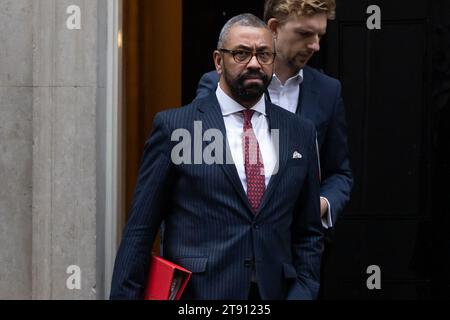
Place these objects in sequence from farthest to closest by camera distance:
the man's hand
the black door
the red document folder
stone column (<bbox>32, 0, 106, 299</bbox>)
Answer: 1. the black door
2. stone column (<bbox>32, 0, 106, 299</bbox>)
3. the man's hand
4. the red document folder

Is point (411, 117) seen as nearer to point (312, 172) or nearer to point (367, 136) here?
point (367, 136)

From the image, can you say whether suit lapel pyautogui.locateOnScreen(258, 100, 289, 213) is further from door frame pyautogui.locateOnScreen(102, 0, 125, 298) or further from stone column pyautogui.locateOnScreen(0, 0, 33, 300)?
stone column pyautogui.locateOnScreen(0, 0, 33, 300)

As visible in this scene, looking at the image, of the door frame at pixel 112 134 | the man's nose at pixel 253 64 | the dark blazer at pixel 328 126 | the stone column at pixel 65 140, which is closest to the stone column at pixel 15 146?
the stone column at pixel 65 140

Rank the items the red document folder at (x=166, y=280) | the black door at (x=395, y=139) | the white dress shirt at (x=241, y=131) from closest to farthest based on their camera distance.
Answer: the red document folder at (x=166, y=280) → the white dress shirt at (x=241, y=131) → the black door at (x=395, y=139)

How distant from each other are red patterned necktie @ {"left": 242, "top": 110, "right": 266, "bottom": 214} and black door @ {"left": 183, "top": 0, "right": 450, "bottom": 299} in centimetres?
230

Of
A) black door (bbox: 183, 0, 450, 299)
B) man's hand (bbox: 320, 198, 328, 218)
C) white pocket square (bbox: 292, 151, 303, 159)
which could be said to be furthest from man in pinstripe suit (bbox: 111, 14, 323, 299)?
black door (bbox: 183, 0, 450, 299)

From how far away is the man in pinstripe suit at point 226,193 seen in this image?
468cm

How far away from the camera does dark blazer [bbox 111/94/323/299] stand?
4.68 meters

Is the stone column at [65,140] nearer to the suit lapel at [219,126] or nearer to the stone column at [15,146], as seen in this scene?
the stone column at [15,146]

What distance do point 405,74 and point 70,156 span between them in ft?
7.73

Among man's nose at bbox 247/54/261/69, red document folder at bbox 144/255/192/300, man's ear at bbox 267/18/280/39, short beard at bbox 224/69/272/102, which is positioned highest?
man's ear at bbox 267/18/280/39

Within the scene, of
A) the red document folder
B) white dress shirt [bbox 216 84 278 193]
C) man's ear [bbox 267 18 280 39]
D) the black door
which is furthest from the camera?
the black door

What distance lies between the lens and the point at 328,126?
5.57m

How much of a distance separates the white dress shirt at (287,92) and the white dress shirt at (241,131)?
0.55m
